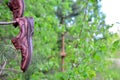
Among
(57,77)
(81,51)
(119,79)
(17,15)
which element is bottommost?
(119,79)

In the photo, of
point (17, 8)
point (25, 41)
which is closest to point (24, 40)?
point (25, 41)

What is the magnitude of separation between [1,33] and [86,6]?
103 centimetres

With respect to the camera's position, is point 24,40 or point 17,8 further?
point 17,8

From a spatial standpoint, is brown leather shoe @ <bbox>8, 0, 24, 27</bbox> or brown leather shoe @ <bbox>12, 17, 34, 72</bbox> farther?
brown leather shoe @ <bbox>8, 0, 24, 27</bbox>

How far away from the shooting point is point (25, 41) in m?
1.29

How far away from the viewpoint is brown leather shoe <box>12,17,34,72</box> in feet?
4.15

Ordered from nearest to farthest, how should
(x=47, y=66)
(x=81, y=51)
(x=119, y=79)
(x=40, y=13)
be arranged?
(x=81, y=51) → (x=47, y=66) → (x=40, y=13) → (x=119, y=79)

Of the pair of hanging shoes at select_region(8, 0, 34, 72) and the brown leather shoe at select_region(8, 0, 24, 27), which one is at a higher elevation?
the brown leather shoe at select_region(8, 0, 24, 27)

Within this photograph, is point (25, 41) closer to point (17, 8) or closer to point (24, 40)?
point (24, 40)

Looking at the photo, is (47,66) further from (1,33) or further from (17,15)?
(17,15)

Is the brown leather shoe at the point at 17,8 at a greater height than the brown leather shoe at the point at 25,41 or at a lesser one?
greater

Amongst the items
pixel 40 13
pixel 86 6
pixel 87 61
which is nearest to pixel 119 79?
pixel 40 13

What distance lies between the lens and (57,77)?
3240 mm

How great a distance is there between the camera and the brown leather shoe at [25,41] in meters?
1.26
